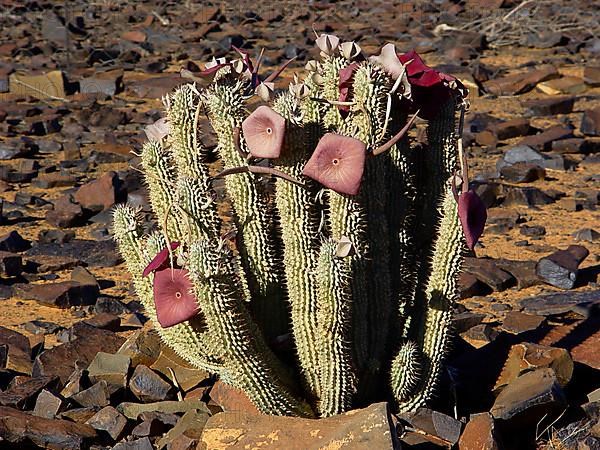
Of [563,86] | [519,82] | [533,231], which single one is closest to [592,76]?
[563,86]

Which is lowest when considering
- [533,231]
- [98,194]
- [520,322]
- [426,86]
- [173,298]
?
[533,231]

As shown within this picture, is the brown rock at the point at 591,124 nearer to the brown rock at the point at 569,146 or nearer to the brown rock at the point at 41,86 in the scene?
the brown rock at the point at 569,146

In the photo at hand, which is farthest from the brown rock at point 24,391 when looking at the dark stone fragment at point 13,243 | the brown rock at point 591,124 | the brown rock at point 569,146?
the brown rock at point 591,124

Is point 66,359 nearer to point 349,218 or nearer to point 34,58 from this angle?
point 349,218

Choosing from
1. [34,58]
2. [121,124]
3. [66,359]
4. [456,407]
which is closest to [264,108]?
[456,407]

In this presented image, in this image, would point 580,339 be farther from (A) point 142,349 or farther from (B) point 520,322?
(A) point 142,349

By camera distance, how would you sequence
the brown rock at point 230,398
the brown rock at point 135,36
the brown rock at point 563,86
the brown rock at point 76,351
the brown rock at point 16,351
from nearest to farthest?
the brown rock at point 230,398 < the brown rock at point 76,351 < the brown rock at point 16,351 < the brown rock at point 563,86 < the brown rock at point 135,36
